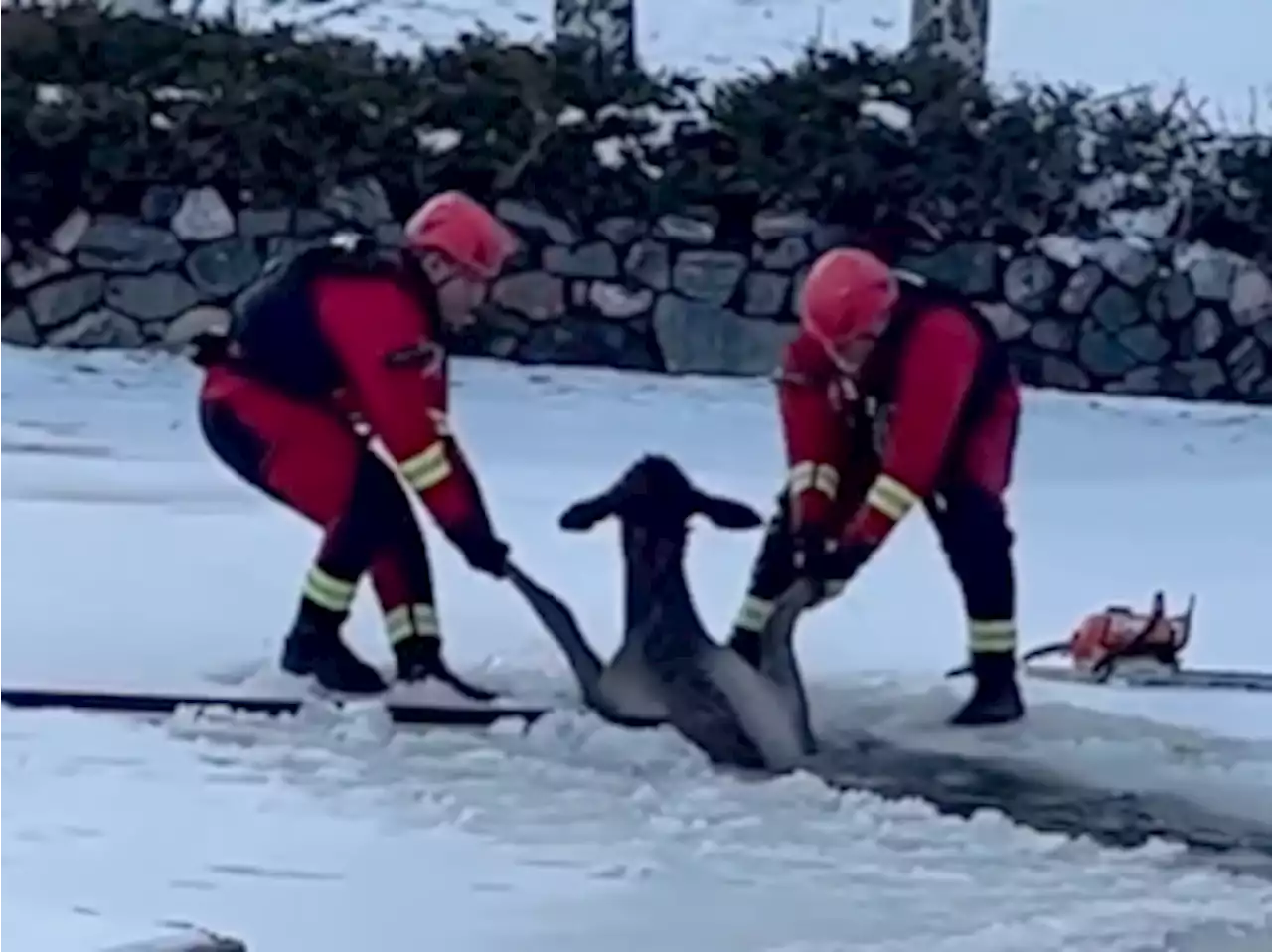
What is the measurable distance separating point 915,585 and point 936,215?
16.5 feet

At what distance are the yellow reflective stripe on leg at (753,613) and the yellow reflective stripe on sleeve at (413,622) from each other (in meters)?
0.76

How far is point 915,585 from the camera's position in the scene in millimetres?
10109

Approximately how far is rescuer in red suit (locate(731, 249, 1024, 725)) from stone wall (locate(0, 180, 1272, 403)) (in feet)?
21.4

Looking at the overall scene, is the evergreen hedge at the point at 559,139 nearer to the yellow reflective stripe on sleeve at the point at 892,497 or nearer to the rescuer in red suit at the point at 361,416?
the rescuer in red suit at the point at 361,416

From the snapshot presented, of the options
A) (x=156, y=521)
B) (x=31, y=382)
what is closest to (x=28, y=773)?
(x=156, y=521)

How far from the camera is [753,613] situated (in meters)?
8.16

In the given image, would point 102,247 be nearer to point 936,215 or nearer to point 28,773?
point 936,215

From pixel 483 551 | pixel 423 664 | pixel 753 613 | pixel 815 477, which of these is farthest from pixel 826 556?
pixel 423 664

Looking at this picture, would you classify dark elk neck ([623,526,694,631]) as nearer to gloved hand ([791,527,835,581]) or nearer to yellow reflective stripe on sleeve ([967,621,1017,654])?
gloved hand ([791,527,835,581])

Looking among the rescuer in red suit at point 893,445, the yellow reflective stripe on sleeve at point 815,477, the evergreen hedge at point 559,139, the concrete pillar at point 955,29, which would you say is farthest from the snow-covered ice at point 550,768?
the concrete pillar at point 955,29

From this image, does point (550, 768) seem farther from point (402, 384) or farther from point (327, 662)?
point (402, 384)

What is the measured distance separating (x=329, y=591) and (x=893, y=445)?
1.43 m

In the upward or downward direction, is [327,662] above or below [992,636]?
below

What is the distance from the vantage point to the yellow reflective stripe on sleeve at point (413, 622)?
26.4 ft
